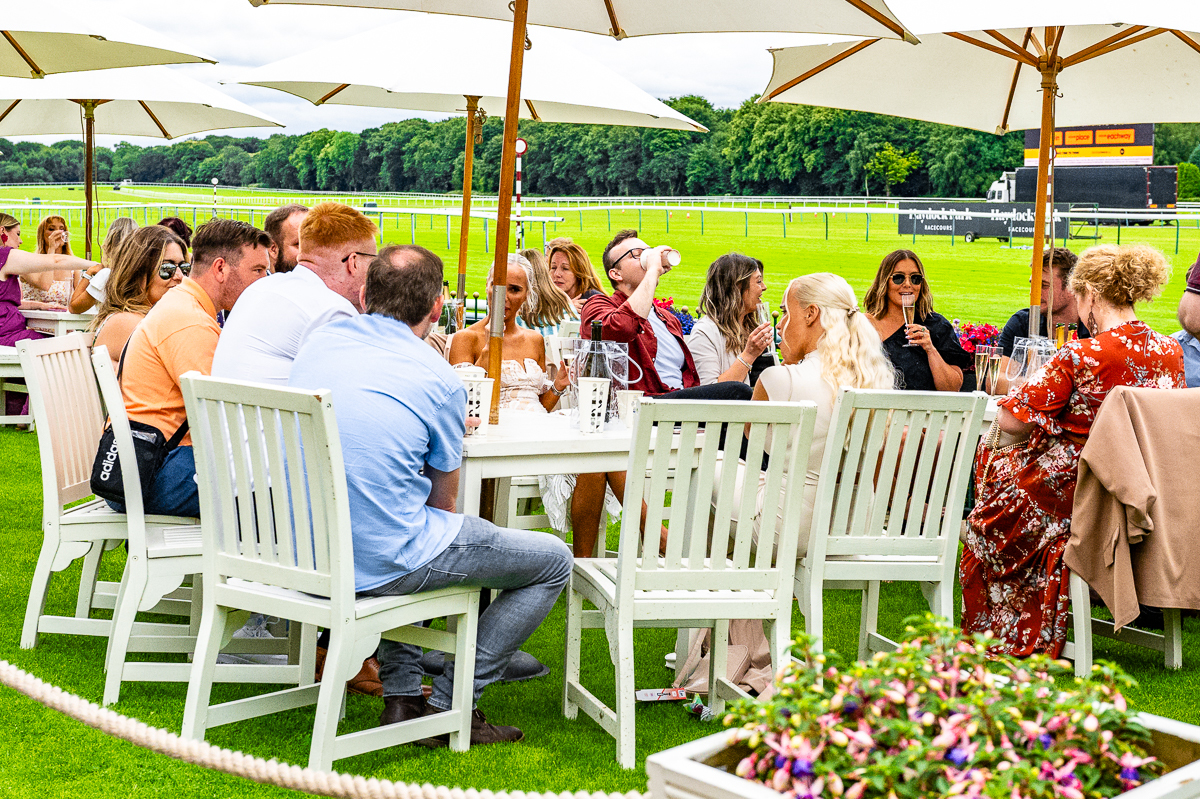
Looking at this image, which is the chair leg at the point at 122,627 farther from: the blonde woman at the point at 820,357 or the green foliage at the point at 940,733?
the green foliage at the point at 940,733

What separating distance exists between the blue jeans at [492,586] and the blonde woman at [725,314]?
226 cm

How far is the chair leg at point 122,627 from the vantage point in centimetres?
335

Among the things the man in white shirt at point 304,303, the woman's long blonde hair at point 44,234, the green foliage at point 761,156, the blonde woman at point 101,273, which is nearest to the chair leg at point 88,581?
the man in white shirt at point 304,303

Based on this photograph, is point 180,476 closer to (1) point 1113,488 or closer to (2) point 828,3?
(2) point 828,3

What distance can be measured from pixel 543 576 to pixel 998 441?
182cm

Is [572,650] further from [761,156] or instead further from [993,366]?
[761,156]

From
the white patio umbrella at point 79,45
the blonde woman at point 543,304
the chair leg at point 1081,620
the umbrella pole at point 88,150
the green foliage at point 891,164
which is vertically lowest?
the chair leg at point 1081,620

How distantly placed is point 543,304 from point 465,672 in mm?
2884

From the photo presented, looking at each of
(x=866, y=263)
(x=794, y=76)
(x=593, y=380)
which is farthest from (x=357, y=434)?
(x=866, y=263)

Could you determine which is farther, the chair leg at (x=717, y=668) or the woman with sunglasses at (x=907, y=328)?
the woman with sunglasses at (x=907, y=328)

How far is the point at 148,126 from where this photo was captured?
9.59 metres

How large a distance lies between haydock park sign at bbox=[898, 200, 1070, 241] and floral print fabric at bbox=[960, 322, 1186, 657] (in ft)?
97.9

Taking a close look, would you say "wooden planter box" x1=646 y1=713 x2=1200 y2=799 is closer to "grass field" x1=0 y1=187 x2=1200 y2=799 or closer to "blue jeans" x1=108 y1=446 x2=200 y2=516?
"grass field" x1=0 y1=187 x2=1200 y2=799

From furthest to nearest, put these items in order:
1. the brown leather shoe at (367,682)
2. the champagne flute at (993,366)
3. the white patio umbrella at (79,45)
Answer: the white patio umbrella at (79,45)
the champagne flute at (993,366)
the brown leather shoe at (367,682)
